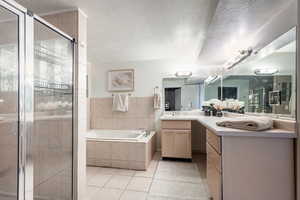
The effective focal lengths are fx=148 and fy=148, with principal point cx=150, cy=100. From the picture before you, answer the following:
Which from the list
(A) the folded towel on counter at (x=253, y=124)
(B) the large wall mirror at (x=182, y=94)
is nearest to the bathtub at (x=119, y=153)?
(B) the large wall mirror at (x=182, y=94)

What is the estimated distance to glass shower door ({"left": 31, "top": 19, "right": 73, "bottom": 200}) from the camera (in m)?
1.50

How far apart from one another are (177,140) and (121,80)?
1.95 m

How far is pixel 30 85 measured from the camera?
4.07ft

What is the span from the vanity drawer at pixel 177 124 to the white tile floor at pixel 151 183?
0.68 meters

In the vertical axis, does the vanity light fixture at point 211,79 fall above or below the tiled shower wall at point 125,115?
above

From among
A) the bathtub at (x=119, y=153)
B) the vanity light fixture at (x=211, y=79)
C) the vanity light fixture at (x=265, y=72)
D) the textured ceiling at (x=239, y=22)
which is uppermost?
the textured ceiling at (x=239, y=22)

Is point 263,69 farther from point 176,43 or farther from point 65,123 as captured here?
point 65,123

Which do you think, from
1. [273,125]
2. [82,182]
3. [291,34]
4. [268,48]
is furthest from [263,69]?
[82,182]

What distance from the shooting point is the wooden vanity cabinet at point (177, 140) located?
2.85 meters

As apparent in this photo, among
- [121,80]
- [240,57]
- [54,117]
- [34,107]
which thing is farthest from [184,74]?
[34,107]

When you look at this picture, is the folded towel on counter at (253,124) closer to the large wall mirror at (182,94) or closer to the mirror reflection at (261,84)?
the mirror reflection at (261,84)

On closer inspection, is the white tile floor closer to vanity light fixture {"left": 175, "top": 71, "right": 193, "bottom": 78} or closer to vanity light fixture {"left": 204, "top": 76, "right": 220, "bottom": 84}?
vanity light fixture {"left": 204, "top": 76, "right": 220, "bottom": 84}

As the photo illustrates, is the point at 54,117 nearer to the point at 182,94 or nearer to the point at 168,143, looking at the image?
the point at 168,143

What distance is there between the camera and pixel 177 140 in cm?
288
